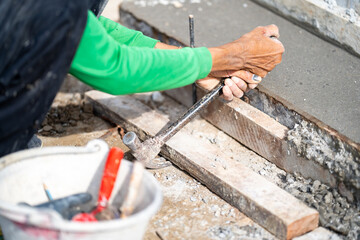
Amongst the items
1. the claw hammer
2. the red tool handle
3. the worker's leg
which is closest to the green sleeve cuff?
the claw hammer

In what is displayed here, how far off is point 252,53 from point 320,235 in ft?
3.66

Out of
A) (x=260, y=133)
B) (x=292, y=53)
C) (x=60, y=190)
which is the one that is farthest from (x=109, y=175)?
(x=292, y=53)

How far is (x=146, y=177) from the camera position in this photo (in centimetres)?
267

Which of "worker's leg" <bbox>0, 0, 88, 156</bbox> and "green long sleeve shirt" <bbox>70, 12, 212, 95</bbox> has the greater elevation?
"worker's leg" <bbox>0, 0, 88, 156</bbox>

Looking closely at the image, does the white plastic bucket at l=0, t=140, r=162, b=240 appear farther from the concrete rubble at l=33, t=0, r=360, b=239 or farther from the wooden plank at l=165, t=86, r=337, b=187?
the wooden plank at l=165, t=86, r=337, b=187

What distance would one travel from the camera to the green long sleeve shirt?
280cm

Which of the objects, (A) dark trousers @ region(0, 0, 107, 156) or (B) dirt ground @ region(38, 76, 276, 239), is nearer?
(A) dark trousers @ region(0, 0, 107, 156)

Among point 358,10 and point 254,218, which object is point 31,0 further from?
point 358,10

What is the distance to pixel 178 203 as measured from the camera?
3.47 meters

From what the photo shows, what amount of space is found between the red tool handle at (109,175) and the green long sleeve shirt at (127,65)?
1.24ft

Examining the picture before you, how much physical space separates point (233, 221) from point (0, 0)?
1.72 m

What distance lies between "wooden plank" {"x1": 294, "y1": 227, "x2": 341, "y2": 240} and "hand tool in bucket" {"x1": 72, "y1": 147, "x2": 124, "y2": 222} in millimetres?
1069

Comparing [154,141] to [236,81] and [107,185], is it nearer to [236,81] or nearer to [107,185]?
[236,81]

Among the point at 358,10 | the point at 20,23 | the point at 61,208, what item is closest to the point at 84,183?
the point at 61,208
